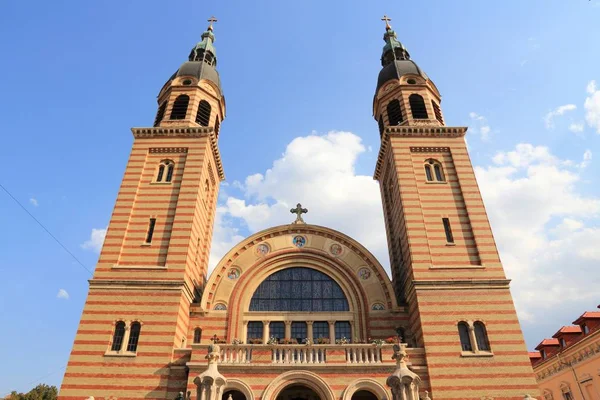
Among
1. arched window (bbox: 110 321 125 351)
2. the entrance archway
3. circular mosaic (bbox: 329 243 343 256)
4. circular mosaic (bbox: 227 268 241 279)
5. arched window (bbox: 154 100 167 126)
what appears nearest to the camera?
the entrance archway

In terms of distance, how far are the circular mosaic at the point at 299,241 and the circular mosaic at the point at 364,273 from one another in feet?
13.5

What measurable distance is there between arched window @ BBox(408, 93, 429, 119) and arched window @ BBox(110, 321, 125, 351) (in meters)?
23.1

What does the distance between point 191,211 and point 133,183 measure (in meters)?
4.53

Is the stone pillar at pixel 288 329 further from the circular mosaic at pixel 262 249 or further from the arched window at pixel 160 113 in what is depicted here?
the arched window at pixel 160 113

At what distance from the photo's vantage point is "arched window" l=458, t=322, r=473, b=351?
71.6ft

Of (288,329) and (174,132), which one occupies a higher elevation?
(174,132)

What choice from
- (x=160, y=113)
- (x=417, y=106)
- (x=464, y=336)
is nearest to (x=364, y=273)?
(x=464, y=336)

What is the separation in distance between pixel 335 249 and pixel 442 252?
6714 mm

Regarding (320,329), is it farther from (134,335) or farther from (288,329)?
(134,335)

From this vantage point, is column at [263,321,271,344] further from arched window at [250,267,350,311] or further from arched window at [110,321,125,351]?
arched window at [110,321,125,351]

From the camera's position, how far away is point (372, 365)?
20.2 m

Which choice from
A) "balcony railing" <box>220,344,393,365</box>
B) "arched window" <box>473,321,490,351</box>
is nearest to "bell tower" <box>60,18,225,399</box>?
"balcony railing" <box>220,344,393,365</box>

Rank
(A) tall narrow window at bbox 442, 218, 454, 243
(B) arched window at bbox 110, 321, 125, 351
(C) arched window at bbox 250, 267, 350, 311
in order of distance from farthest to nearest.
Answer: (C) arched window at bbox 250, 267, 350, 311 < (A) tall narrow window at bbox 442, 218, 454, 243 < (B) arched window at bbox 110, 321, 125, 351

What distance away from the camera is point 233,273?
27.1 meters
